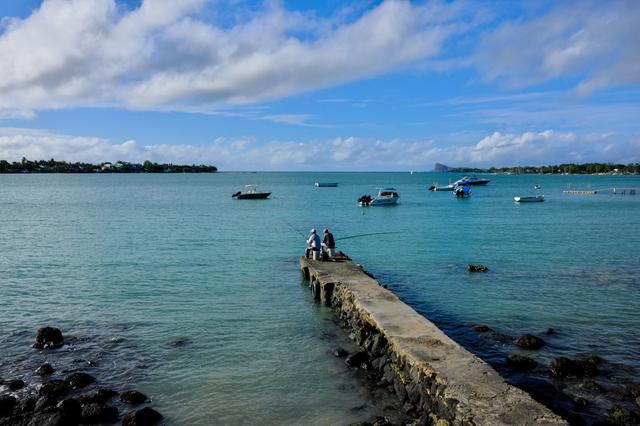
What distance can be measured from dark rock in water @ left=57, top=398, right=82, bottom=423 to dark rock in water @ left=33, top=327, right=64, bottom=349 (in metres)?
4.89

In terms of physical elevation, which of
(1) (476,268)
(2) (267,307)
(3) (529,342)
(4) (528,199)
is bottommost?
(2) (267,307)

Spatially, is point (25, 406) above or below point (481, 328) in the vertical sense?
below

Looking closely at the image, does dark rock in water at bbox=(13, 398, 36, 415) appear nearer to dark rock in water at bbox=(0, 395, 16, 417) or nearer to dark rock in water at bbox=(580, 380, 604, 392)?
dark rock in water at bbox=(0, 395, 16, 417)

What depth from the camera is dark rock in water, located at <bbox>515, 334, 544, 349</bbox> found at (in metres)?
15.5

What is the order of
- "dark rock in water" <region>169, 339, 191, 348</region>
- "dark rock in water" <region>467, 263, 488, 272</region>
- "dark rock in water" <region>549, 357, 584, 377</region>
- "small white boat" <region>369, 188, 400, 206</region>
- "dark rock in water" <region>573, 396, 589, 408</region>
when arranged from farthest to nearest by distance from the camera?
1. "small white boat" <region>369, 188, 400, 206</region>
2. "dark rock in water" <region>467, 263, 488, 272</region>
3. "dark rock in water" <region>169, 339, 191, 348</region>
4. "dark rock in water" <region>549, 357, 584, 377</region>
5. "dark rock in water" <region>573, 396, 589, 408</region>

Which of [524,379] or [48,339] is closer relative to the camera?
[524,379]

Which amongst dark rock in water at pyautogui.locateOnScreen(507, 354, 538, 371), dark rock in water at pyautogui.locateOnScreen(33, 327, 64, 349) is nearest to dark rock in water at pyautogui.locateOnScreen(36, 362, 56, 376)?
dark rock in water at pyautogui.locateOnScreen(33, 327, 64, 349)

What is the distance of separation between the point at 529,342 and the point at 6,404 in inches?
555

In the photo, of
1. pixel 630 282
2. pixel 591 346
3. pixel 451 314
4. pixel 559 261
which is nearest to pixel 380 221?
pixel 559 261

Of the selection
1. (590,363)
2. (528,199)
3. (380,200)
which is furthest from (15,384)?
(528,199)

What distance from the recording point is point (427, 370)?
11414 millimetres

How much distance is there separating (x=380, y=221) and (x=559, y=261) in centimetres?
2494

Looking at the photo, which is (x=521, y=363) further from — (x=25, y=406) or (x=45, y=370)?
(x=45, y=370)

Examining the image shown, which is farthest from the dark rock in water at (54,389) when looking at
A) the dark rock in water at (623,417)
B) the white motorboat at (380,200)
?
the white motorboat at (380,200)
